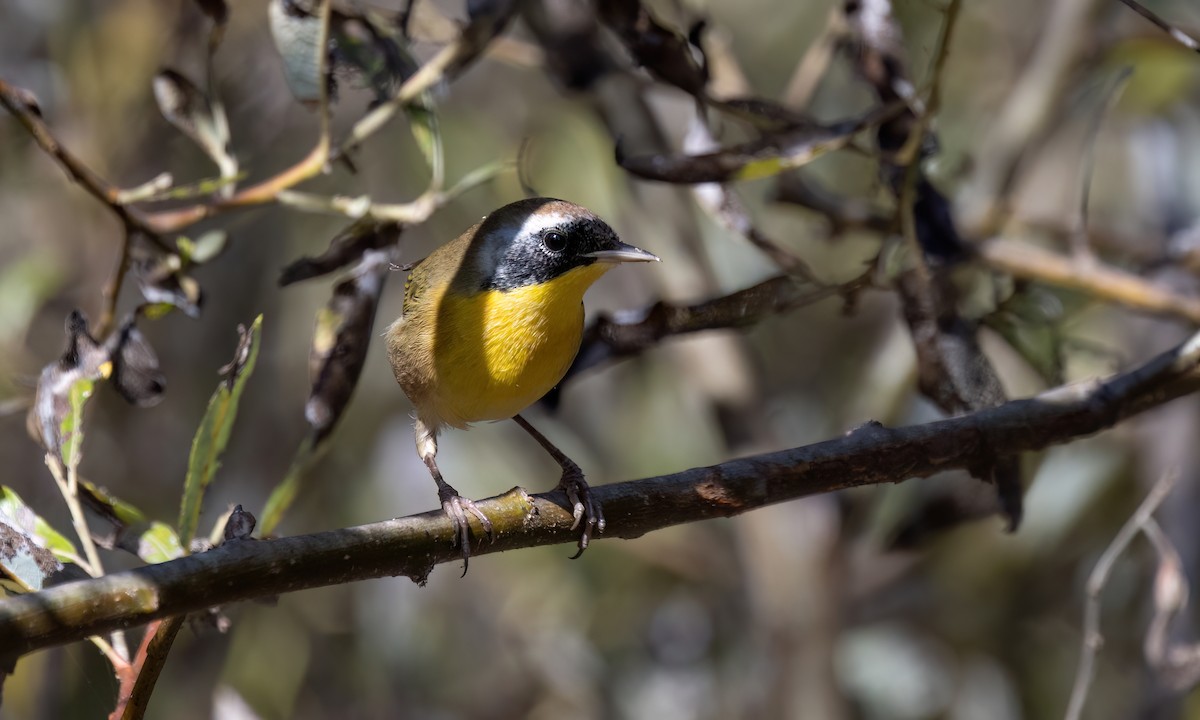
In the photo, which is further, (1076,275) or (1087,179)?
(1076,275)

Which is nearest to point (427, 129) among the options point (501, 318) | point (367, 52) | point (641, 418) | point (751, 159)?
point (367, 52)

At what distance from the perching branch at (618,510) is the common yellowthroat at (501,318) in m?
0.58

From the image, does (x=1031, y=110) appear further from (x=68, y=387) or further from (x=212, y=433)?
(x=68, y=387)

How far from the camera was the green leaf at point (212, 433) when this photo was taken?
2123 mm

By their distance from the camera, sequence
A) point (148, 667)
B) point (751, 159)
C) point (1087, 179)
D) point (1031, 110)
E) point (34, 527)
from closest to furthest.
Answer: point (148, 667) → point (34, 527) → point (751, 159) → point (1087, 179) → point (1031, 110)

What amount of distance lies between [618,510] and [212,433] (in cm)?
79

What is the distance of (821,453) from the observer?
6.55 ft

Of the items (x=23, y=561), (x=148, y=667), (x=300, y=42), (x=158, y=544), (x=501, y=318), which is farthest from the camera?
(x=501, y=318)

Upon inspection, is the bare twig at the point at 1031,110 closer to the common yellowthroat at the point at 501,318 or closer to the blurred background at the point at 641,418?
the blurred background at the point at 641,418

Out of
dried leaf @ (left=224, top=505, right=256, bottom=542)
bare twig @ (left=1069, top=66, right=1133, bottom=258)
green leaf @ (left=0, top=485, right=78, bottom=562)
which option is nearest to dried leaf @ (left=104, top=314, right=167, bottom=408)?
green leaf @ (left=0, top=485, right=78, bottom=562)

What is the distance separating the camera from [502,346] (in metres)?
2.63

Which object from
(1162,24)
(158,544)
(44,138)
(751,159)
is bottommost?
(158,544)

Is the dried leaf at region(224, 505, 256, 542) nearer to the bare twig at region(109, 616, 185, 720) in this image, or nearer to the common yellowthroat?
the bare twig at region(109, 616, 185, 720)

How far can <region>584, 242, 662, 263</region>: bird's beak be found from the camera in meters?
2.72
